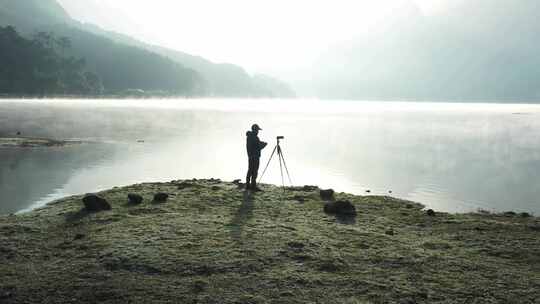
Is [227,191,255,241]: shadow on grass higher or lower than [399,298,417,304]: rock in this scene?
lower

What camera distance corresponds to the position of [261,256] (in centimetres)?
1267

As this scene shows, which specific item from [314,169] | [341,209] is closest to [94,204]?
[341,209]

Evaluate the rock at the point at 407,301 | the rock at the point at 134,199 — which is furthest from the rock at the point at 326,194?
the rock at the point at 407,301

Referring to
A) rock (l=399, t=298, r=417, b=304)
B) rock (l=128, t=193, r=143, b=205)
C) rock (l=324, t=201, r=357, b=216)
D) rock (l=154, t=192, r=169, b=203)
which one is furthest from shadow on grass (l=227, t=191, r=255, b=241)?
rock (l=399, t=298, r=417, b=304)

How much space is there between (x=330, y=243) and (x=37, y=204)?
55.7 feet

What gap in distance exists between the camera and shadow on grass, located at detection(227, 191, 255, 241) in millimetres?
14828

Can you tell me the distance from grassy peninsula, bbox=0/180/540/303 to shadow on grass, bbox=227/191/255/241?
4cm

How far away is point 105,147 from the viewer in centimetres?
5444

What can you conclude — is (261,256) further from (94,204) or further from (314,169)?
(314,169)

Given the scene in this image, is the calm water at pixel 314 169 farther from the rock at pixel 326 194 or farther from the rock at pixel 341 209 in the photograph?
the rock at pixel 341 209

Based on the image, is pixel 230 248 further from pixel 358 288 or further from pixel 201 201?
pixel 201 201

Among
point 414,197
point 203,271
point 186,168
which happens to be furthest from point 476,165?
point 203,271

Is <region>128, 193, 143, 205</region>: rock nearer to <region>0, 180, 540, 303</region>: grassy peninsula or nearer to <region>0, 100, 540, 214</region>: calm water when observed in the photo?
<region>0, 180, 540, 303</region>: grassy peninsula

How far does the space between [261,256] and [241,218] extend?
4.41 metres
